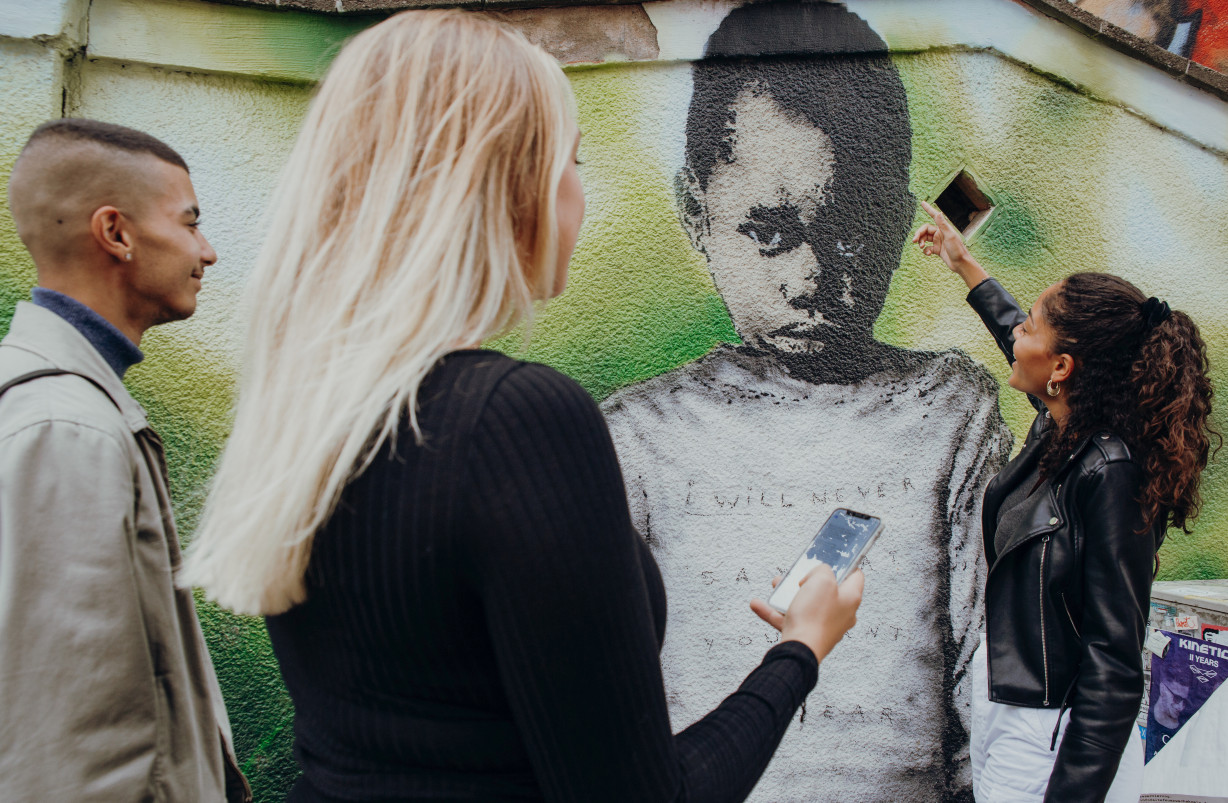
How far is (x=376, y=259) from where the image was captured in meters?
0.83

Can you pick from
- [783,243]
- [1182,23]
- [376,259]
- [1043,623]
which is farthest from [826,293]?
[1182,23]

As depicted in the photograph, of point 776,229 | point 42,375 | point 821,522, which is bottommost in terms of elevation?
point 821,522

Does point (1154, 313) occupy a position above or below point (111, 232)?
above

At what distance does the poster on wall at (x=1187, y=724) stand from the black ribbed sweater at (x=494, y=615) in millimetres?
2171

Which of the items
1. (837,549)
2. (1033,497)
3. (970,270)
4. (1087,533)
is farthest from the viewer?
(970,270)

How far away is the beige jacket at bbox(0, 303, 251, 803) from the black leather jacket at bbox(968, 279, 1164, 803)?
1.92 meters

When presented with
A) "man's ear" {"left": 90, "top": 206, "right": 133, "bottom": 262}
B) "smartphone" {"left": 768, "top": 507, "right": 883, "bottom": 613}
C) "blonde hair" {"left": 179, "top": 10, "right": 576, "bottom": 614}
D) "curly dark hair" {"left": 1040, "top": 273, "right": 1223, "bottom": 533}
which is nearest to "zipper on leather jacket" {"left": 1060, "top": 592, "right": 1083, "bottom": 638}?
"curly dark hair" {"left": 1040, "top": 273, "right": 1223, "bottom": 533}

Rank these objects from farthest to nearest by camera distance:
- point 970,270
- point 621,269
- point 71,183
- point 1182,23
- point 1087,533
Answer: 1. point 1182,23
2. point 621,269
3. point 970,270
4. point 1087,533
5. point 71,183

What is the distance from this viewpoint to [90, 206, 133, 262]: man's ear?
160 cm

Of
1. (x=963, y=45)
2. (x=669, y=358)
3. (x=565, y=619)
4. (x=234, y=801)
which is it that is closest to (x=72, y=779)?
(x=234, y=801)

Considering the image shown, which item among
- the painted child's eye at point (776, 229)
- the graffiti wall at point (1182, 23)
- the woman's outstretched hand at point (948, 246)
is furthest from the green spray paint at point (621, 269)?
the graffiti wall at point (1182, 23)

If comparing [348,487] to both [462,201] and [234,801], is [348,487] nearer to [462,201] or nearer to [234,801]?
[462,201]

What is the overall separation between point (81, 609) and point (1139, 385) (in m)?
2.36

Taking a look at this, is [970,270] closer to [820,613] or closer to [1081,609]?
[1081,609]
